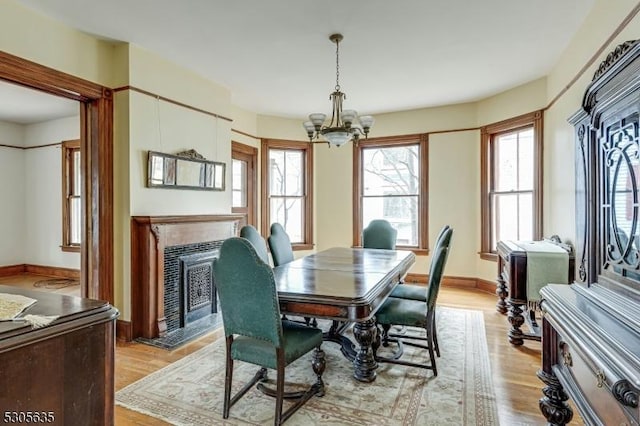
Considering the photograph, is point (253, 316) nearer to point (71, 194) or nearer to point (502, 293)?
point (502, 293)

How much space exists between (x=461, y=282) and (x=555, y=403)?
381 cm

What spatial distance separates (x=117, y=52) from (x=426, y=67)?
3115 millimetres

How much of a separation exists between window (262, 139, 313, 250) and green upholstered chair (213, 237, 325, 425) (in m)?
4.00

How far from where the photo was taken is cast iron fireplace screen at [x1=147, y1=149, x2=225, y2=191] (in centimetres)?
349

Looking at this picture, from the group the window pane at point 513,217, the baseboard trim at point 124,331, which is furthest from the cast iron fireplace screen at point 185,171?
the window pane at point 513,217

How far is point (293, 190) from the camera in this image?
6148 millimetres

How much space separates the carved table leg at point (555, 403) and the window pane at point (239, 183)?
4.53 metres

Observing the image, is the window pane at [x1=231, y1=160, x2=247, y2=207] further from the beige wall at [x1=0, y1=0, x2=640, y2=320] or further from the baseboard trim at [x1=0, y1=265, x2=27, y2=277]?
the baseboard trim at [x1=0, y1=265, x2=27, y2=277]

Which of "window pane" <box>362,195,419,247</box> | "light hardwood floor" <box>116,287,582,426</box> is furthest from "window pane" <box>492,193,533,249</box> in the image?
"light hardwood floor" <box>116,287,582,426</box>

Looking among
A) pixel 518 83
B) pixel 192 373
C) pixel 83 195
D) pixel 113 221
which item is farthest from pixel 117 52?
pixel 518 83

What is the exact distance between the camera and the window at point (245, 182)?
5.46 meters

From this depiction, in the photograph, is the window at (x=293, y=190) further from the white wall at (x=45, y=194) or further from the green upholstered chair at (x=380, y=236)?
the white wall at (x=45, y=194)

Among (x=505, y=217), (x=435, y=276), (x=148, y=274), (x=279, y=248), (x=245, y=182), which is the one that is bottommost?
(x=148, y=274)

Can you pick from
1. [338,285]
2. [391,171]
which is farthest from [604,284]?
[391,171]
